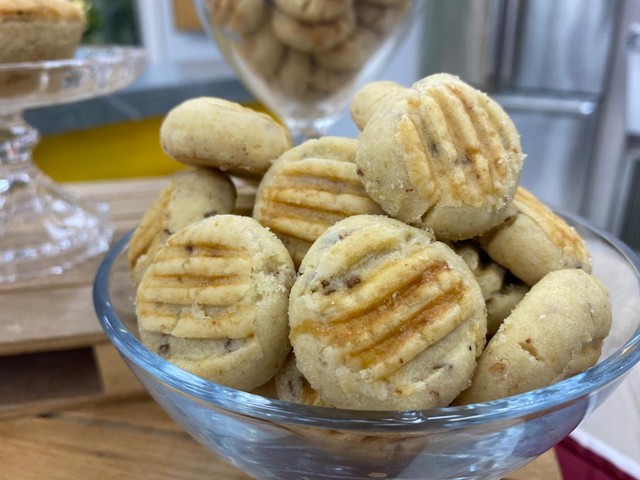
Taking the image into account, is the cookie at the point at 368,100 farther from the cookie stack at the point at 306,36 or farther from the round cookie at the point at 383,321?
the cookie stack at the point at 306,36

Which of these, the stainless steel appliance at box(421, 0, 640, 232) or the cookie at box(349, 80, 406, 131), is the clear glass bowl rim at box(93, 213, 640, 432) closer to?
the cookie at box(349, 80, 406, 131)

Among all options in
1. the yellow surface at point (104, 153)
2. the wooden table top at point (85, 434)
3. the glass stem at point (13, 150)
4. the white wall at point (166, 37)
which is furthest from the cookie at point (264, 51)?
the white wall at point (166, 37)

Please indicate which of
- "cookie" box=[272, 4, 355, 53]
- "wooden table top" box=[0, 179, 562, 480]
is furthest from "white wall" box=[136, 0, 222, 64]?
"wooden table top" box=[0, 179, 562, 480]

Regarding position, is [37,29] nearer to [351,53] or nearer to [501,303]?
[351,53]

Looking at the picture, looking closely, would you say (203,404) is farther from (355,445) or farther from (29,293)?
(29,293)

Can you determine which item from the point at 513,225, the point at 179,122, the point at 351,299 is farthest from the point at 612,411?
the point at 179,122

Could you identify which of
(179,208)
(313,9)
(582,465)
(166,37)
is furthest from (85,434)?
(166,37)
